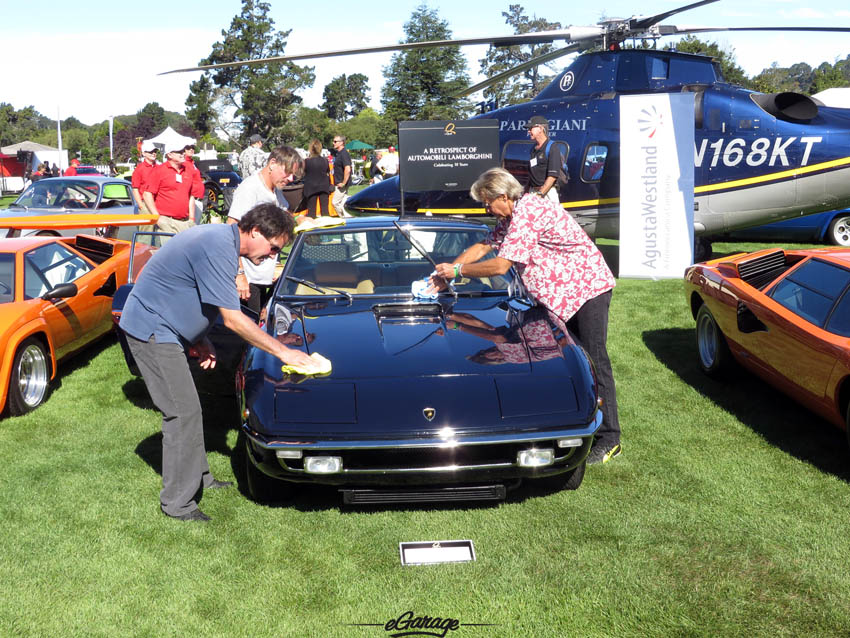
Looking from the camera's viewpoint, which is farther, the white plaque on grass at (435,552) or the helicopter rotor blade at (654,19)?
the helicopter rotor blade at (654,19)

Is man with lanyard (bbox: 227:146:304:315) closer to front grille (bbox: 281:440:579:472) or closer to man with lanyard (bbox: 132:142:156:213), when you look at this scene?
front grille (bbox: 281:440:579:472)

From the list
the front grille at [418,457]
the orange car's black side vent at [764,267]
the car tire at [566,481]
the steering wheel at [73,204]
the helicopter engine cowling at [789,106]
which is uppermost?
the helicopter engine cowling at [789,106]

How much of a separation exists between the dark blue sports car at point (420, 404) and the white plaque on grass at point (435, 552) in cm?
22

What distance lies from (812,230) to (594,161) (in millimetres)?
4765

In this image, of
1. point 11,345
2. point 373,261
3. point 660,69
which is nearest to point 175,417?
point 373,261

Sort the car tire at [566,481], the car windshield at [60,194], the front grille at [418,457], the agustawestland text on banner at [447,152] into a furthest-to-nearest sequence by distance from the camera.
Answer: the car windshield at [60,194]
the agustawestland text on banner at [447,152]
the car tire at [566,481]
the front grille at [418,457]

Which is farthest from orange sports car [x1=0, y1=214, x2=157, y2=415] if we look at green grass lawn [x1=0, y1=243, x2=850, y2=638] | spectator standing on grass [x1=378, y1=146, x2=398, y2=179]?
spectator standing on grass [x1=378, y1=146, x2=398, y2=179]

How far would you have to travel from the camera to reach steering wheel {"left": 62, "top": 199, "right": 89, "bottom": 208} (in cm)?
1175

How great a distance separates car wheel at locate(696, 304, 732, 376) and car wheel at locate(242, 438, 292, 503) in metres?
3.71

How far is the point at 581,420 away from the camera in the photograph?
3766 millimetres

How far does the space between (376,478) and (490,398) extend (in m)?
0.67

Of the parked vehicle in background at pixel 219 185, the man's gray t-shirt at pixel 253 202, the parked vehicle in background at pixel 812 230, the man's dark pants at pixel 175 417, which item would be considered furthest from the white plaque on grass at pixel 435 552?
the parked vehicle in background at pixel 219 185

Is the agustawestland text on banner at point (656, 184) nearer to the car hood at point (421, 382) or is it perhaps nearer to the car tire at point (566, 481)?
the car hood at point (421, 382)

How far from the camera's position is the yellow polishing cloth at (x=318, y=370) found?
393 centimetres
